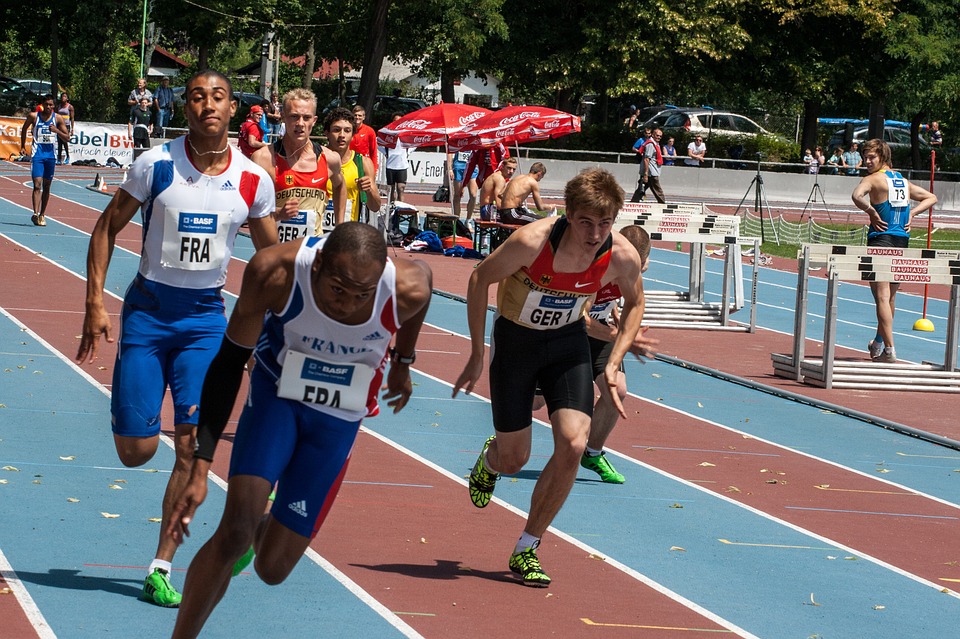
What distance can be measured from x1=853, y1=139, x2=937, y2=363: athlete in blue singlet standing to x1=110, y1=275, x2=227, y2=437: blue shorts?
9.76 meters

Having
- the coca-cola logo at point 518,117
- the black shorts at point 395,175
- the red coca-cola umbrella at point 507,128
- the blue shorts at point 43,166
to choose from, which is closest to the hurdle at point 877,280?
the red coca-cola umbrella at point 507,128

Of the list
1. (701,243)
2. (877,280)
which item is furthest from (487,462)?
(701,243)

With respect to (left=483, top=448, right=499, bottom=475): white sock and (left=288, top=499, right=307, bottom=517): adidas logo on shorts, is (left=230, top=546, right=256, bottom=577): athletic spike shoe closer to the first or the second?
(left=288, top=499, right=307, bottom=517): adidas logo on shorts

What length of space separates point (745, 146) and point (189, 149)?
40.8m

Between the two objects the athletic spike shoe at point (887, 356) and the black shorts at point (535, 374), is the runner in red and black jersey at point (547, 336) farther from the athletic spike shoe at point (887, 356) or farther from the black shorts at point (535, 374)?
the athletic spike shoe at point (887, 356)

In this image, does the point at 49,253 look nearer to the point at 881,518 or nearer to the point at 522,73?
the point at 881,518

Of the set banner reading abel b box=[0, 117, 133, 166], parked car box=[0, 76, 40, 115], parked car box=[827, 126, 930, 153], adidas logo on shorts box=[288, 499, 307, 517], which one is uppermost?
parked car box=[827, 126, 930, 153]

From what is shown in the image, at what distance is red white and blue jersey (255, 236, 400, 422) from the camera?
4.46 m

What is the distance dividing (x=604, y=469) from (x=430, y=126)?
15.9 meters

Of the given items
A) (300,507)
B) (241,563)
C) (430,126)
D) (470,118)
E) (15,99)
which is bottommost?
(241,563)

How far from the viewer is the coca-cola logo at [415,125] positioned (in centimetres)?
2388

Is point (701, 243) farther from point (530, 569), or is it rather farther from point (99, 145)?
point (99, 145)

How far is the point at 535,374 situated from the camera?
21.4 ft

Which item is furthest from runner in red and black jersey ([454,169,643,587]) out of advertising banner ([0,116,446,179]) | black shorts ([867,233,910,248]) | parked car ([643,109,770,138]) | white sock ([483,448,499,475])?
parked car ([643,109,770,138])
